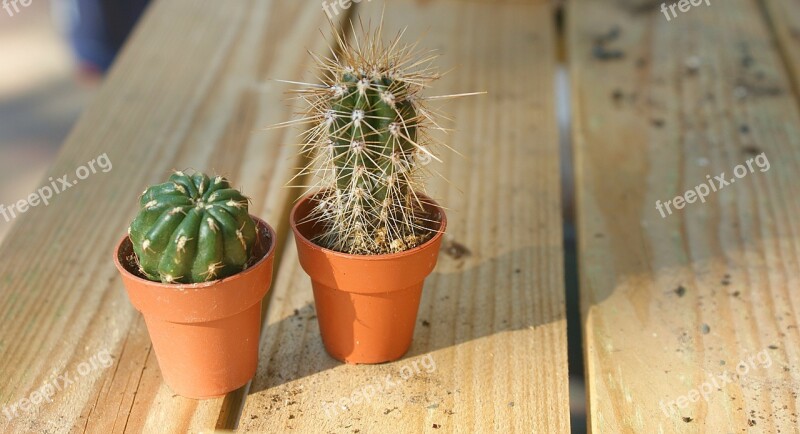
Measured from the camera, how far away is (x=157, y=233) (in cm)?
119

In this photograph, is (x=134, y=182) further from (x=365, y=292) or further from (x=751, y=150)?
(x=751, y=150)

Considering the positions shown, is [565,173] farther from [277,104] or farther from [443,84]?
[277,104]

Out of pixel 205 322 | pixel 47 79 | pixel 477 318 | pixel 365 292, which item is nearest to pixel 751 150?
pixel 477 318

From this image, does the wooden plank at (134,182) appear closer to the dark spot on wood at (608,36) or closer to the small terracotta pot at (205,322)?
the small terracotta pot at (205,322)

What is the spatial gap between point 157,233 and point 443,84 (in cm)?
127

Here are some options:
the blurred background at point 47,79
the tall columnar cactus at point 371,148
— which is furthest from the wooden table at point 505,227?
the blurred background at point 47,79

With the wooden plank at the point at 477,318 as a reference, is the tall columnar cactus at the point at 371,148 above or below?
above

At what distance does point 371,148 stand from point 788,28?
1811 millimetres

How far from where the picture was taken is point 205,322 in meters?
1.29

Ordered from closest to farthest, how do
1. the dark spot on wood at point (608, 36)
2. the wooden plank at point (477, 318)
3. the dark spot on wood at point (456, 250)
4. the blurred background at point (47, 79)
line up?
the wooden plank at point (477, 318) < the dark spot on wood at point (456, 250) < the dark spot on wood at point (608, 36) < the blurred background at point (47, 79)

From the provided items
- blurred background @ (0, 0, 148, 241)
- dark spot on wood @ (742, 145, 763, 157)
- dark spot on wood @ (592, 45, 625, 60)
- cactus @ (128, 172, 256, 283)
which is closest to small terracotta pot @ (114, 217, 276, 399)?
cactus @ (128, 172, 256, 283)

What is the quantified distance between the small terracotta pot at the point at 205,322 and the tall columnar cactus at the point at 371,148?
0.43 feet

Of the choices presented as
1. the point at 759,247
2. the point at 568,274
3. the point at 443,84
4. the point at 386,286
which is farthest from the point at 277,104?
the point at 759,247

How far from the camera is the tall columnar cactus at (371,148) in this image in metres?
1.26
